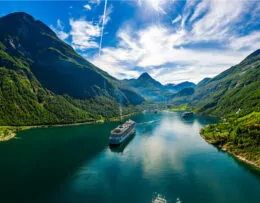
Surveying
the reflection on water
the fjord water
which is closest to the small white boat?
the fjord water

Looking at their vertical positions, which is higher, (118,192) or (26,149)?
(26,149)

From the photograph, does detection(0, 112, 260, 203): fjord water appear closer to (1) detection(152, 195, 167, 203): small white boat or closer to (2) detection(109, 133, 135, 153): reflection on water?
(2) detection(109, 133, 135, 153): reflection on water

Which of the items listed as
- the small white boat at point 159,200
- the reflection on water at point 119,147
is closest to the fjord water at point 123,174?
the reflection on water at point 119,147

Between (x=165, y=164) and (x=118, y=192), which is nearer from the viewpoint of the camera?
(x=118, y=192)

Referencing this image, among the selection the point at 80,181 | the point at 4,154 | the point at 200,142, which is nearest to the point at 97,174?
the point at 80,181

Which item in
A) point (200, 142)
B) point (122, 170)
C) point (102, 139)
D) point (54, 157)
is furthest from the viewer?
point (102, 139)

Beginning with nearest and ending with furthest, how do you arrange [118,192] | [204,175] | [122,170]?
[118,192], [204,175], [122,170]

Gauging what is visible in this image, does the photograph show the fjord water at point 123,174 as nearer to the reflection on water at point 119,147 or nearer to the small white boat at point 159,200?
the reflection on water at point 119,147

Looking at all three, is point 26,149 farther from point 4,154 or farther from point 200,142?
point 200,142
